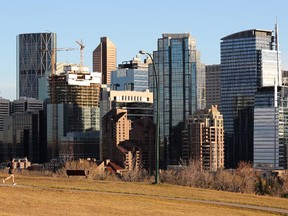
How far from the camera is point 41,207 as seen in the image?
44906mm

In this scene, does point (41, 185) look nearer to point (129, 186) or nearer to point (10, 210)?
point (129, 186)

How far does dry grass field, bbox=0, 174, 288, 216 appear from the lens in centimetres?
4519

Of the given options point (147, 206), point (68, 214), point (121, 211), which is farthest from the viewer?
point (147, 206)

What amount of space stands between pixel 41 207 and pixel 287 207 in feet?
60.2

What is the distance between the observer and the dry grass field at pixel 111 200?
45.2m

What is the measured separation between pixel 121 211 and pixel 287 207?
567 inches

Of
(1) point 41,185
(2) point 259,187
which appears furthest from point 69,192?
(2) point 259,187

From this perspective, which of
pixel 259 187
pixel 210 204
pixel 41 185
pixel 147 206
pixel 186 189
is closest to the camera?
pixel 147 206

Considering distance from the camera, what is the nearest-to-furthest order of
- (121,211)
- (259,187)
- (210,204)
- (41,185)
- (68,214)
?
1. (68,214)
2. (121,211)
3. (210,204)
4. (41,185)
5. (259,187)

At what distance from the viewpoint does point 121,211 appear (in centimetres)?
4581

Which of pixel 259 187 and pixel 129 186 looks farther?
pixel 259 187

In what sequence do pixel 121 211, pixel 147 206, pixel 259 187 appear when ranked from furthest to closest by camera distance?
pixel 259 187 → pixel 147 206 → pixel 121 211

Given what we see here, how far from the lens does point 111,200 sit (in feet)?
168

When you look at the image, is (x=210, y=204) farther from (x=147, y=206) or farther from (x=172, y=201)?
(x=147, y=206)
